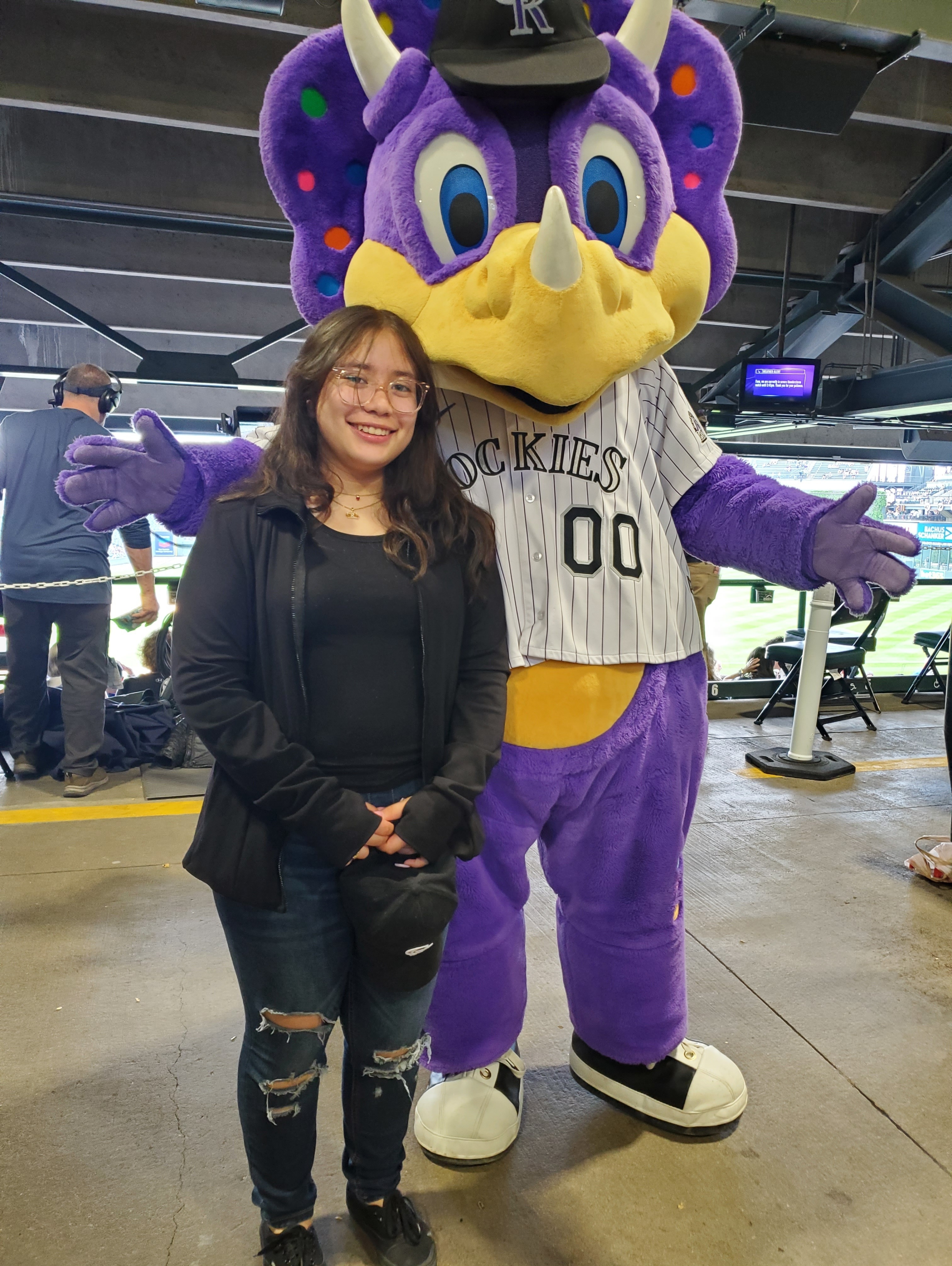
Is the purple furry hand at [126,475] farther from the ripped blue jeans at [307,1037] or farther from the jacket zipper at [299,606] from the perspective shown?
the ripped blue jeans at [307,1037]

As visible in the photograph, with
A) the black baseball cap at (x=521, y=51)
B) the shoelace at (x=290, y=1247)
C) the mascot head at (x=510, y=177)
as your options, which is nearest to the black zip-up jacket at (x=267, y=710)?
the mascot head at (x=510, y=177)

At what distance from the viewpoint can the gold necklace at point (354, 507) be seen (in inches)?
55.6

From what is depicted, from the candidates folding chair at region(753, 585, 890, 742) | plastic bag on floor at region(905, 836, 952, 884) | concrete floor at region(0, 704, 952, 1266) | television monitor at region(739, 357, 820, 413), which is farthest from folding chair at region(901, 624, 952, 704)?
concrete floor at region(0, 704, 952, 1266)

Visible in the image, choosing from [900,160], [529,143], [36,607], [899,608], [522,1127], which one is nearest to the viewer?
[529,143]

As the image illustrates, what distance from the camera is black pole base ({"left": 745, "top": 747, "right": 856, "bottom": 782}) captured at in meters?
4.62

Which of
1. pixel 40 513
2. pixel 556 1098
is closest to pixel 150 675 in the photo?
pixel 40 513

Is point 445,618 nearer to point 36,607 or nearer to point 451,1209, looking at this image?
point 451,1209

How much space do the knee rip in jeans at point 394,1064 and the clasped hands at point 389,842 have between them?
1.18 feet

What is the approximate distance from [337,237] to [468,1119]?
180 cm

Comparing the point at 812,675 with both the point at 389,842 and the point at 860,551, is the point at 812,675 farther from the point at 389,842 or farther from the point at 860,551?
the point at 389,842

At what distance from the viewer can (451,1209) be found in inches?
68.6

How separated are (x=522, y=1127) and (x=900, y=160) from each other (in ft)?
20.4

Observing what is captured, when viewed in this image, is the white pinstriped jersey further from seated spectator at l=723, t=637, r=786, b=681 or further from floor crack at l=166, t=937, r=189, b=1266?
seated spectator at l=723, t=637, r=786, b=681

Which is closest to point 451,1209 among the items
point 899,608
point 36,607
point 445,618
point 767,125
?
point 445,618
